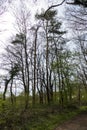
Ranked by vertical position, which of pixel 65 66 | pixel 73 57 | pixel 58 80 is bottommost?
pixel 58 80

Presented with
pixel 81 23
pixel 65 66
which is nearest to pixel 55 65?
pixel 65 66

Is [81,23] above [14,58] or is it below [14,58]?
below

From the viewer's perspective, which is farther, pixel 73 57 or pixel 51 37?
pixel 73 57

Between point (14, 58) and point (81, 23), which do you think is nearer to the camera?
point (81, 23)

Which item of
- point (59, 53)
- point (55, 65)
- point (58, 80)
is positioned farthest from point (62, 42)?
point (58, 80)

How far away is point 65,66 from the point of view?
2311cm

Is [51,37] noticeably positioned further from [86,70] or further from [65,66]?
[86,70]

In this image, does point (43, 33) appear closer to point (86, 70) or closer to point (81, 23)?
point (86, 70)

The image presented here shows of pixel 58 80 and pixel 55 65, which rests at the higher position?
pixel 55 65

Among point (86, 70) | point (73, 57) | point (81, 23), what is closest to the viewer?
point (81, 23)

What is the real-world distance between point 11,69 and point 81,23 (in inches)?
671

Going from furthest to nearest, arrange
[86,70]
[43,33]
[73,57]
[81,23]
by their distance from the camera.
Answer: [86,70], [73,57], [43,33], [81,23]

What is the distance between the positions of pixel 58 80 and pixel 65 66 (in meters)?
2.77

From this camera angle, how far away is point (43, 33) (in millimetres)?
22953
